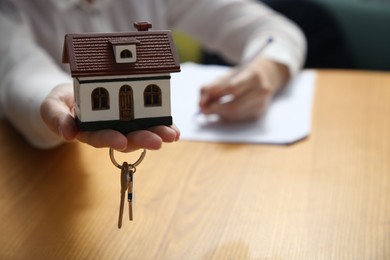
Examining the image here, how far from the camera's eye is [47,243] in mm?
755

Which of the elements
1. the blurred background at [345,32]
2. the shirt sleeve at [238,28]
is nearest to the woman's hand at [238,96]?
the shirt sleeve at [238,28]

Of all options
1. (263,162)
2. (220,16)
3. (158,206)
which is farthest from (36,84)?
(220,16)

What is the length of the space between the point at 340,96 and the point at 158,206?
56 cm

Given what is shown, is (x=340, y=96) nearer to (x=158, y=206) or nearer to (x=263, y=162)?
(x=263, y=162)

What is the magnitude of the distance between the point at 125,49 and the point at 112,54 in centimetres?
2

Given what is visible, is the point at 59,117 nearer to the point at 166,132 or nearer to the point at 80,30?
the point at 166,132

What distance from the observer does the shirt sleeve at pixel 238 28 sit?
1293mm

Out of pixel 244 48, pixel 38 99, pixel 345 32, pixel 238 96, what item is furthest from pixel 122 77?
pixel 345 32

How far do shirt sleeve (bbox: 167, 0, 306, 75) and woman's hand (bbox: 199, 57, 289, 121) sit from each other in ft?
0.40

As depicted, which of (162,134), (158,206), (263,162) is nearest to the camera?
(162,134)

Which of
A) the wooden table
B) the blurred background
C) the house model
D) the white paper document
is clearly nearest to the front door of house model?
the house model

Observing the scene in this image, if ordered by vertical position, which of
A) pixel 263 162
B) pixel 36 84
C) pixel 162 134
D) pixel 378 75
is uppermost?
pixel 162 134

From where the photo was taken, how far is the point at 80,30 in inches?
48.9

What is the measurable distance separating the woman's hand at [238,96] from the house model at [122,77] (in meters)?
0.46
